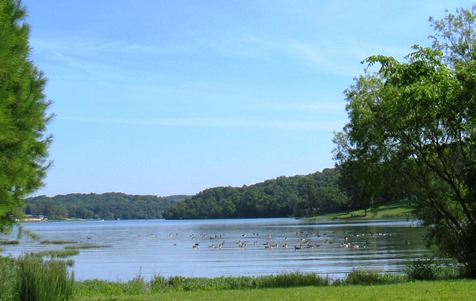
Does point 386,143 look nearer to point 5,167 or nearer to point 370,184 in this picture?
point 370,184

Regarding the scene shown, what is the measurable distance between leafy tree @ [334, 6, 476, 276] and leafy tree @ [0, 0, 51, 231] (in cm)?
1265

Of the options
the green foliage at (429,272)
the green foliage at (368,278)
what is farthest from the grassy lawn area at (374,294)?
the green foliage at (429,272)

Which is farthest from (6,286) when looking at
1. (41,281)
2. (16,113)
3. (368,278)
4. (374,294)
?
(368,278)

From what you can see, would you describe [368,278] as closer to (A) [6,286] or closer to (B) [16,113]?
(A) [6,286]

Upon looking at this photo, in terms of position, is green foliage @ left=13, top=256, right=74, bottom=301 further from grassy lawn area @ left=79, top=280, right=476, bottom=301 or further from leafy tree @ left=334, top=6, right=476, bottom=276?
leafy tree @ left=334, top=6, right=476, bottom=276

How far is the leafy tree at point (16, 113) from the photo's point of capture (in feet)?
25.2

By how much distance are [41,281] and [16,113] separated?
289cm

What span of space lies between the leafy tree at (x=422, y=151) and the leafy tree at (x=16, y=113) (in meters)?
12.6

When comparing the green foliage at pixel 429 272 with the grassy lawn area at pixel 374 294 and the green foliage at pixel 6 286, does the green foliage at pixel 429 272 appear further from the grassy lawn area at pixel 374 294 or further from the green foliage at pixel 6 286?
the green foliage at pixel 6 286

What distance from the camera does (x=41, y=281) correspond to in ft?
31.7

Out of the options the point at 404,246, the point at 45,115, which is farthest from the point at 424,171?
the point at 404,246

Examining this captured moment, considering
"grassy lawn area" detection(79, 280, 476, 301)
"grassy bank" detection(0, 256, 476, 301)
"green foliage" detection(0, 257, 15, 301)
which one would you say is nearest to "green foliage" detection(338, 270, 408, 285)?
"grassy bank" detection(0, 256, 476, 301)

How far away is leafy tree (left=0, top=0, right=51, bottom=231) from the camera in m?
7.67

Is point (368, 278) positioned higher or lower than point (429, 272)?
lower
